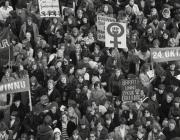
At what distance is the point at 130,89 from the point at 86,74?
3.98 ft

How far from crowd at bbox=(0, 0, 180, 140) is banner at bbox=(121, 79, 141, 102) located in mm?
133

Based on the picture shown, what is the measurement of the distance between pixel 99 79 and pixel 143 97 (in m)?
1.20

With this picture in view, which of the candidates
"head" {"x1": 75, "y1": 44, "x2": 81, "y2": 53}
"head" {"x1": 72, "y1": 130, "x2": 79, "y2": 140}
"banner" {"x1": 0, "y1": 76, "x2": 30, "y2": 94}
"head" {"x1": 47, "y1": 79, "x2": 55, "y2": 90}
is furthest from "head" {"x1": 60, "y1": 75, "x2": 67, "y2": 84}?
"head" {"x1": 72, "y1": 130, "x2": 79, "y2": 140}

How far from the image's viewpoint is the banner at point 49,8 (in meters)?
25.6

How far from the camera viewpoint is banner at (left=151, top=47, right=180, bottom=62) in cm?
2495

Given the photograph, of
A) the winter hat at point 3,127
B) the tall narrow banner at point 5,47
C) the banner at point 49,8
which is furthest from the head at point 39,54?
the winter hat at point 3,127

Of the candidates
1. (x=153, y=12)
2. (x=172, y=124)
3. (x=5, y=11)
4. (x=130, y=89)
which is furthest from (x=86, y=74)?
(x=153, y=12)

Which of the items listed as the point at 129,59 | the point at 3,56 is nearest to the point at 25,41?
the point at 3,56

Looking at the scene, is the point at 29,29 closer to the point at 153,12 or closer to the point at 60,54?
the point at 60,54

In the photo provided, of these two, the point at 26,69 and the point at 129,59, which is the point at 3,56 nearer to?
the point at 26,69

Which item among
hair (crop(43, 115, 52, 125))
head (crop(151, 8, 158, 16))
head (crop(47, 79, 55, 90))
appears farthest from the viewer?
head (crop(151, 8, 158, 16))

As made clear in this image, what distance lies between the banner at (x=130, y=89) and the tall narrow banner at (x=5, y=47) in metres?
2.97

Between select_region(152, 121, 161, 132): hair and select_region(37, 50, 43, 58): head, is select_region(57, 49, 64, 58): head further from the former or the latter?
select_region(152, 121, 161, 132): hair

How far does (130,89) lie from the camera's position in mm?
23969
